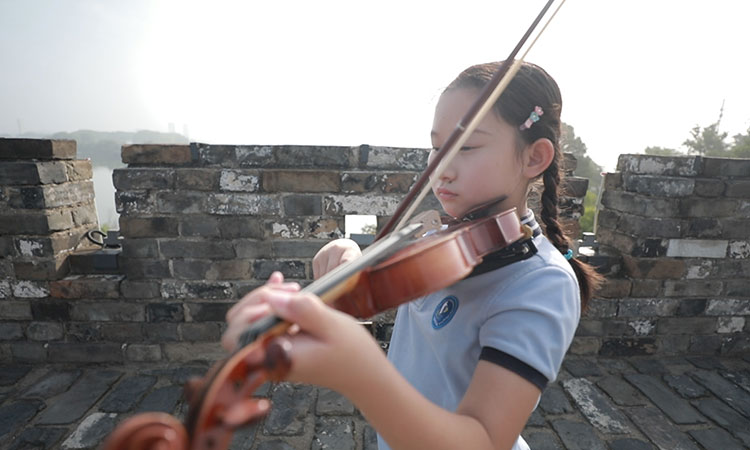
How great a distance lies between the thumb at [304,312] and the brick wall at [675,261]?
283 cm

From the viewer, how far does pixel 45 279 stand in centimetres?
248

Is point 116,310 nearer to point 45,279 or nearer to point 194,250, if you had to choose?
point 45,279

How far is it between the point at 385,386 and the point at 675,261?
3033 millimetres

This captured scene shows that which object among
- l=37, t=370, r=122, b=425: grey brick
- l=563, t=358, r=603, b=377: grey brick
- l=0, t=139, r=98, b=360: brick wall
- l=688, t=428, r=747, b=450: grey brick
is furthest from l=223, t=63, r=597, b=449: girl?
l=0, t=139, r=98, b=360: brick wall

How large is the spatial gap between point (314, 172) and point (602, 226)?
7.71ft

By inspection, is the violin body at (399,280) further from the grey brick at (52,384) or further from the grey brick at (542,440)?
the grey brick at (52,384)

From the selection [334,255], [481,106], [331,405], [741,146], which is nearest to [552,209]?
[481,106]

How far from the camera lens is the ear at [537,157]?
41.5 inches

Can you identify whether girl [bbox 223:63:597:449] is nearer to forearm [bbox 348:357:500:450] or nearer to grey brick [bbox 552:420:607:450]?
forearm [bbox 348:357:500:450]

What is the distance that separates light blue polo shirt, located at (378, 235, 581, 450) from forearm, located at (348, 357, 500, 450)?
6.5 inches

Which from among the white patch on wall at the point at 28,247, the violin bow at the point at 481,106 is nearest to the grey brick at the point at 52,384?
the white patch on wall at the point at 28,247

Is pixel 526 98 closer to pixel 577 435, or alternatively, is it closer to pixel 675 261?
pixel 577 435

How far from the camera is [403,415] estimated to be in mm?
622

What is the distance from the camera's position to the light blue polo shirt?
0.75m
